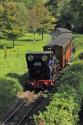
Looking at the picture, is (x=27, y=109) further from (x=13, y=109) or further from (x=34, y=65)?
(x=34, y=65)

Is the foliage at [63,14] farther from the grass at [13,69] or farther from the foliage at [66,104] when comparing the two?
the foliage at [66,104]

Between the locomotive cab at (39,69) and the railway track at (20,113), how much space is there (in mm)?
1632

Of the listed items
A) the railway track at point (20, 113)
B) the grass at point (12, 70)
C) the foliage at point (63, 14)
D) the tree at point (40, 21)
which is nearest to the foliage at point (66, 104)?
the railway track at point (20, 113)

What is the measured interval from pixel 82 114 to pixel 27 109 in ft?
16.3

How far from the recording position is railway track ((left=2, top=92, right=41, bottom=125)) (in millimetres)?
23919

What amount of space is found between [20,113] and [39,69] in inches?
204

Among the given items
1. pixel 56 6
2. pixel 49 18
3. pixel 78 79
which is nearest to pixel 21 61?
pixel 78 79

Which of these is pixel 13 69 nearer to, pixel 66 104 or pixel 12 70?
pixel 12 70

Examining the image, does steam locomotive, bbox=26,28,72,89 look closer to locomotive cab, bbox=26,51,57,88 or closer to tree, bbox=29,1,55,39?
locomotive cab, bbox=26,51,57,88

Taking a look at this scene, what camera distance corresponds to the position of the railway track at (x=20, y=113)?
23.9 metres

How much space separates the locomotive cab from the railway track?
1.63 m

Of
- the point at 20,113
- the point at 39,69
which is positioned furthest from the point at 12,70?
the point at 20,113

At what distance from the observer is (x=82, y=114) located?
23328mm

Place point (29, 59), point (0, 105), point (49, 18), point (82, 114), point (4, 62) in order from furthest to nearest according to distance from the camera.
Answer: point (49, 18)
point (4, 62)
point (29, 59)
point (0, 105)
point (82, 114)
